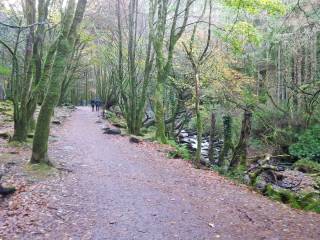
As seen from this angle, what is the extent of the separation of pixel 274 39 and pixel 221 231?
59.8ft

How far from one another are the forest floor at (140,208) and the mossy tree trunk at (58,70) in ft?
2.79

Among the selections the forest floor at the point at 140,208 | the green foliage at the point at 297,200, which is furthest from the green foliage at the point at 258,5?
the green foliage at the point at 297,200

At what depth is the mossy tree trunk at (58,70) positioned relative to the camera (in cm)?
959

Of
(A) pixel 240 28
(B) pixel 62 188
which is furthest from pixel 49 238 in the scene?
(A) pixel 240 28

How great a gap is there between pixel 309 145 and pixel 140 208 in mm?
15454

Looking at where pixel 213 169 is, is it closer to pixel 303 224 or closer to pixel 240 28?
pixel 240 28

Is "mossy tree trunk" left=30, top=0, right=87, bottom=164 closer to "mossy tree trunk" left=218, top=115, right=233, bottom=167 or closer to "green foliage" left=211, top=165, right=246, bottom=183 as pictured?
"green foliage" left=211, top=165, right=246, bottom=183

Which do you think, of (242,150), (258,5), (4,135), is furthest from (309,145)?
(4,135)

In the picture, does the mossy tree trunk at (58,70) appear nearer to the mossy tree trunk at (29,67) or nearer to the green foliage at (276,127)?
the mossy tree trunk at (29,67)

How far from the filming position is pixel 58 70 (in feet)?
31.9

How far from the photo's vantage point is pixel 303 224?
7.40 meters

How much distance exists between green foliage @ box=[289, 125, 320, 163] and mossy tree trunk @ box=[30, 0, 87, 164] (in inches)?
586

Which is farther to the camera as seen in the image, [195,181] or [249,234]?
[195,181]

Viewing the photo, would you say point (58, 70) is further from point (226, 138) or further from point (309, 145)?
point (309, 145)
